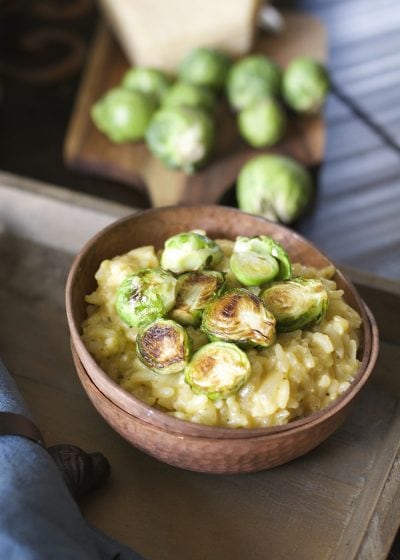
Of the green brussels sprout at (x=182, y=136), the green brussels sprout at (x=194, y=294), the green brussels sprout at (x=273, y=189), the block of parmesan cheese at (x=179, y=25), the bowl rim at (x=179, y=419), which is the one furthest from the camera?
the block of parmesan cheese at (x=179, y=25)

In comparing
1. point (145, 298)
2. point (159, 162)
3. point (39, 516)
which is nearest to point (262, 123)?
point (159, 162)

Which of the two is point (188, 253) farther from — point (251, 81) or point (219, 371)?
point (251, 81)

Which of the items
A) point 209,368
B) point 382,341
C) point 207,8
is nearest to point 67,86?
point 207,8

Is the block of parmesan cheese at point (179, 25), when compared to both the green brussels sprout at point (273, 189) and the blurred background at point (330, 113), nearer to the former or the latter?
the blurred background at point (330, 113)

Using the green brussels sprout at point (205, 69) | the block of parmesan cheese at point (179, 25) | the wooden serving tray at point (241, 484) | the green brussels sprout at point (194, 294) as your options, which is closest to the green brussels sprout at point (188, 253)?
the green brussels sprout at point (194, 294)

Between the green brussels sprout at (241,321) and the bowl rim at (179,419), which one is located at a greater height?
the green brussels sprout at (241,321)
